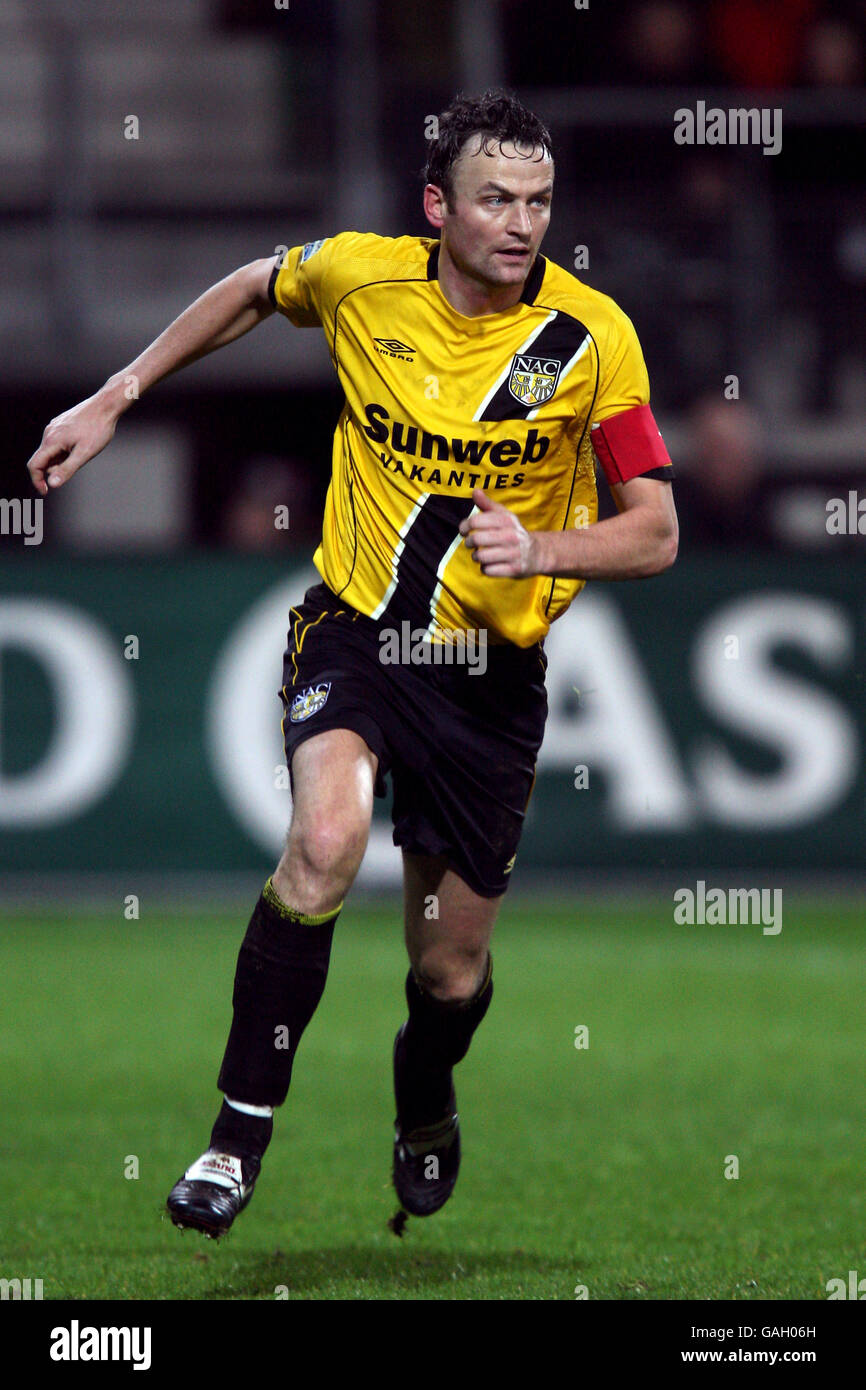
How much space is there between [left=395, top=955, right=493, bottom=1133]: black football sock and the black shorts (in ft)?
1.16

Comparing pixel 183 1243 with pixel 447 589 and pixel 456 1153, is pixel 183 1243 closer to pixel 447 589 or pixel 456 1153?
pixel 456 1153

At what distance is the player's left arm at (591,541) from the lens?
4.18m

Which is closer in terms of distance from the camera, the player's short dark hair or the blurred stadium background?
the player's short dark hair

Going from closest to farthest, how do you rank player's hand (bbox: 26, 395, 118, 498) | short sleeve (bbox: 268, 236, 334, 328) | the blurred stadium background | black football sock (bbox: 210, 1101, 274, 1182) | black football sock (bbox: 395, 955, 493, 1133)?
black football sock (bbox: 210, 1101, 274, 1182) → player's hand (bbox: 26, 395, 118, 498) → short sleeve (bbox: 268, 236, 334, 328) → black football sock (bbox: 395, 955, 493, 1133) → the blurred stadium background

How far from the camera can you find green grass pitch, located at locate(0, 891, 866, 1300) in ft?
16.3

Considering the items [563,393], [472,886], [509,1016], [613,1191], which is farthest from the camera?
[509,1016]

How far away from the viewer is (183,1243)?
5266mm

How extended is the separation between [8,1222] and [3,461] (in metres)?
10.4

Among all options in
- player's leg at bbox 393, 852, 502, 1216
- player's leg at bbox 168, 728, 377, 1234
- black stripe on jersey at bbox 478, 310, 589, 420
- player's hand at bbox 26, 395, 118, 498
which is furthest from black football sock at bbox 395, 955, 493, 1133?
player's hand at bbox 26, 395, 118, 498

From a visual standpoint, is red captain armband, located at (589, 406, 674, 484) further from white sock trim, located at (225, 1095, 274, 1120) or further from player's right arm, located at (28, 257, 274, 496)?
white sock trim, located at (225, 1095, 274, 1120)

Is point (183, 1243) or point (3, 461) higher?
point (3, 461)

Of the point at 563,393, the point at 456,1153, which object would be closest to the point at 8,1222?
the point at 456,1153
